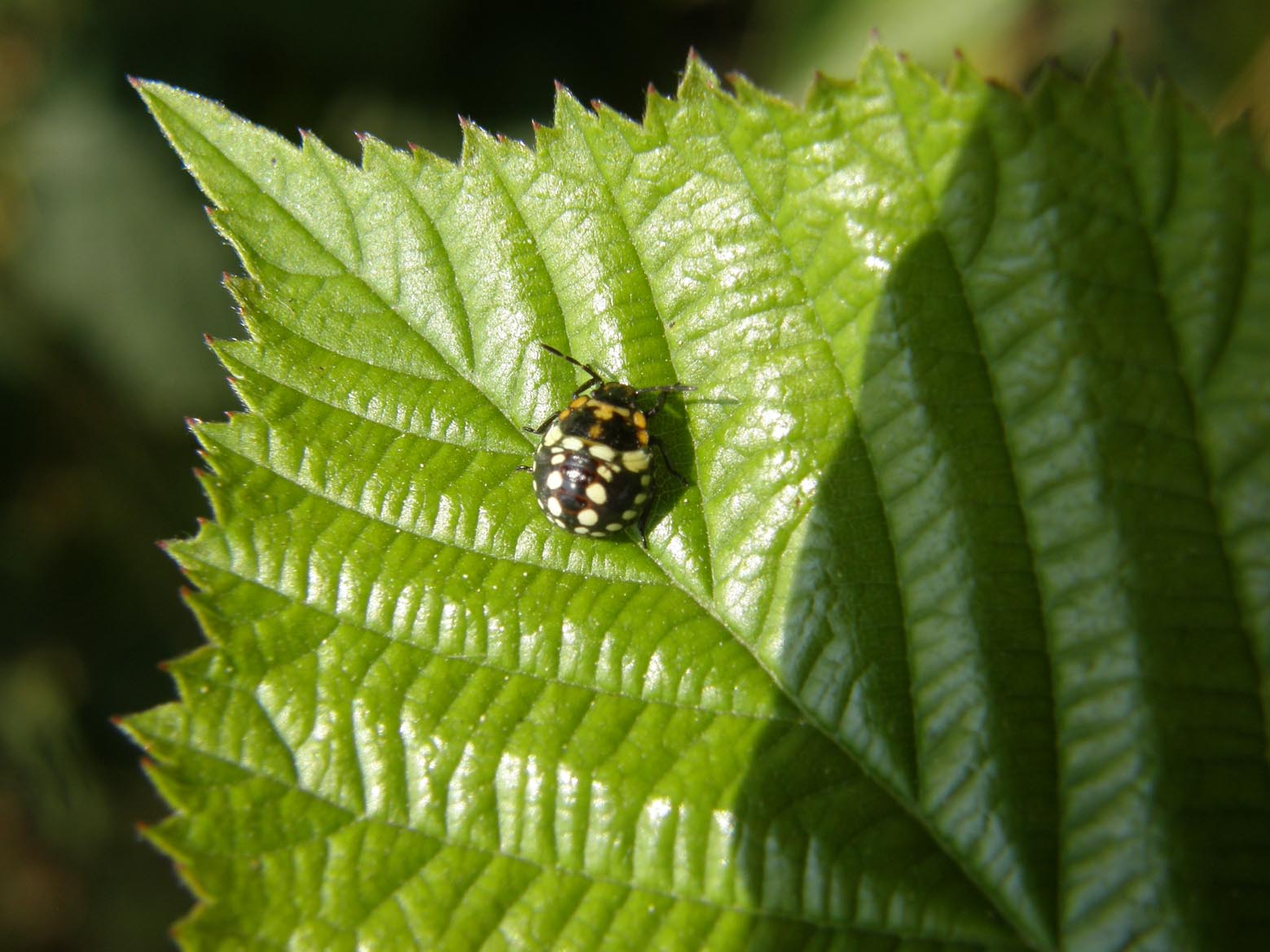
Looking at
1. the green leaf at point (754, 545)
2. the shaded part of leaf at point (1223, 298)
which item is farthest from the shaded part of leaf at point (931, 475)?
the shaded part of leaf at point (1223, 298)

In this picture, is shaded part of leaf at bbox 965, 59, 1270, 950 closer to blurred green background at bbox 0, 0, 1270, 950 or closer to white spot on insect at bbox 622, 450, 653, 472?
white spot on insect at bbox 622, 450, 653, 472

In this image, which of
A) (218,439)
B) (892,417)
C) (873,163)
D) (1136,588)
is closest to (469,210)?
(218,439)

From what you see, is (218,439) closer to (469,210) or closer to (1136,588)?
(469,210)

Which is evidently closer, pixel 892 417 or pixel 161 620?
pixel 892 417

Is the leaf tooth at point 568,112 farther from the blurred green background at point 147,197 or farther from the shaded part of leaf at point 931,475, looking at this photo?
the blurred green background at point 147,197

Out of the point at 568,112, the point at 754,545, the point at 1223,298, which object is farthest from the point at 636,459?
the point at 1223,298

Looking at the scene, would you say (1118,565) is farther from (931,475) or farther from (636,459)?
(636,459)
